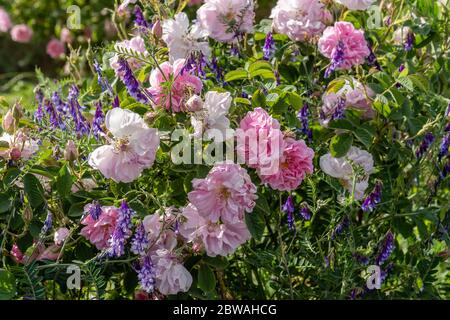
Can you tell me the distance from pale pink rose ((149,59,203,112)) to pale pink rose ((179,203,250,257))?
0.21m

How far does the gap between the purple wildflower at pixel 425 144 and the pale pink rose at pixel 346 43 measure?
25cm

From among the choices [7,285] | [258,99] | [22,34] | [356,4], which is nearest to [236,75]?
[258,99]

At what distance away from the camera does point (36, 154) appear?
1.80m

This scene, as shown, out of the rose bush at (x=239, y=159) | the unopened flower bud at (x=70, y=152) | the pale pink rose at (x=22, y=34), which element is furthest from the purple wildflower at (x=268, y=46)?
the pale pink rose at (x=22, y=34)

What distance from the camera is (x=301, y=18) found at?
6.44 feet

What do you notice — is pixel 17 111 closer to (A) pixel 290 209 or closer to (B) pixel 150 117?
(B) pixel 150 117

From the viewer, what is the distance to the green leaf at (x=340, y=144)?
181 cm

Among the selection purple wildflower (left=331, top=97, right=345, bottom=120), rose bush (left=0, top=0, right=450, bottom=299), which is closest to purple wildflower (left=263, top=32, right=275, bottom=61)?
rose bush (left=0, top=0, right=450, bottom=299)

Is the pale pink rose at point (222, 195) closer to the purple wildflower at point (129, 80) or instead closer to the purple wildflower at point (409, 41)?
the purple wildflower at point (129, 80)

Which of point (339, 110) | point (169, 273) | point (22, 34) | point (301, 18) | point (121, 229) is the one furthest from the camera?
point (22, 34)

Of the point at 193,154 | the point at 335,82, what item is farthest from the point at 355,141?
the point at 193,154

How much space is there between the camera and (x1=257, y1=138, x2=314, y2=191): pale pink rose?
1684mm

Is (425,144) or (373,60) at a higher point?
(373,60)

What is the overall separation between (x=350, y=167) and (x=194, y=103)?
402 millimetres
